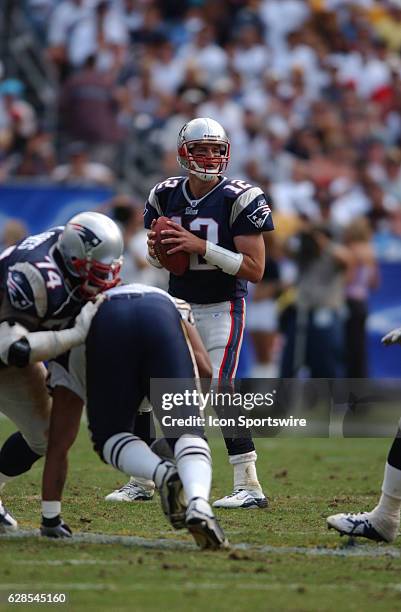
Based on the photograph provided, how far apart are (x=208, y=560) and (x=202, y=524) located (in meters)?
0.16

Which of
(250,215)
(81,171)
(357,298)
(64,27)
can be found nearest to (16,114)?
(81,171)

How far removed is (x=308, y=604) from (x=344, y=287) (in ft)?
24.0

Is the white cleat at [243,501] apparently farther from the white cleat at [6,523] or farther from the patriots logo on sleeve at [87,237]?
the patriots logo on sleeve at [87,237]

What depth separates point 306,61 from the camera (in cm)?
1500

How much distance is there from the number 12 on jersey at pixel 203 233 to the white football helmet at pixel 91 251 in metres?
1.36

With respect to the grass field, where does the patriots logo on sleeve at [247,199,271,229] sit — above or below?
above

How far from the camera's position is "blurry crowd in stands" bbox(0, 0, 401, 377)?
11203mm

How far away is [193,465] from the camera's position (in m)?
4.75

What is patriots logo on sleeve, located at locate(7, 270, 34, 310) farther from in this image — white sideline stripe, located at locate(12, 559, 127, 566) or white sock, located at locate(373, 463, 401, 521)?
white sock, located at locate(373, 463, 401, 521)

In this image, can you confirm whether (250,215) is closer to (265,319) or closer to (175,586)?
(175,586)

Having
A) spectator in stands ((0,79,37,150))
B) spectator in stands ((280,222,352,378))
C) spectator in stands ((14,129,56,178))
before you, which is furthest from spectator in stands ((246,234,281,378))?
spectator in stands ((0,79,37,150))

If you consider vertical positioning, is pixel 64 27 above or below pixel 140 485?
above

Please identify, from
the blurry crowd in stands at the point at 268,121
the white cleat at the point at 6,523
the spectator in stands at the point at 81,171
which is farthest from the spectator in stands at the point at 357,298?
the white cleat at the point at 6,523

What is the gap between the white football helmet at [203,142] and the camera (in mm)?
6371
